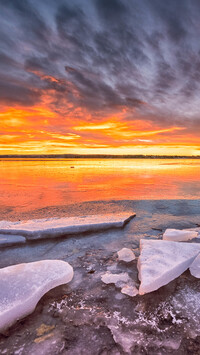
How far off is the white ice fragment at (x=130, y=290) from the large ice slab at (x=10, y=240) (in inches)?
73.1

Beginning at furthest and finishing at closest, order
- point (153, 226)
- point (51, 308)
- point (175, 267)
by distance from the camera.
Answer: point (153, 226) → point (175, 267) → point (51, 308)

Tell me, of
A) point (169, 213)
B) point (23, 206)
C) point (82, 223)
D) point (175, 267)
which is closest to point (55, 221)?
point (82, 223)

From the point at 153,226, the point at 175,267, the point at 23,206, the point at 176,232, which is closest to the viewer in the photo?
the point at 175,267

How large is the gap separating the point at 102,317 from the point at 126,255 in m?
1.05

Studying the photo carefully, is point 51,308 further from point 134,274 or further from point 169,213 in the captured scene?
point 169,213

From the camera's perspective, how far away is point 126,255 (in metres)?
2.58

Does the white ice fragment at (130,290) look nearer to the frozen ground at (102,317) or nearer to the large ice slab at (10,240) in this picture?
the frozen ground at (102,317)

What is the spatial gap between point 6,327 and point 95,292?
78 centimetres

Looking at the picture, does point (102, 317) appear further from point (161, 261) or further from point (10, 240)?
point (10, 240)

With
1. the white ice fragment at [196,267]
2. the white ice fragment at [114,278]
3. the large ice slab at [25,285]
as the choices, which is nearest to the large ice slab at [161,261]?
the white ice fragment at [196,267]

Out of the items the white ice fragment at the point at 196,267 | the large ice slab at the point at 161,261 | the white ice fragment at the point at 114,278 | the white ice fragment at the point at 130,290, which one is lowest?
the white ice fragment at the point at 114,278

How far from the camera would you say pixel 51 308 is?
1.70 metres

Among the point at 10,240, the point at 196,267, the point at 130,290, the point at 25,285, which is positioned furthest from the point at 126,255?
the point at 10,240

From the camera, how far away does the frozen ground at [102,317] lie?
133cm
